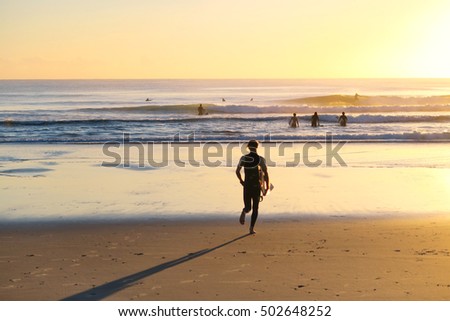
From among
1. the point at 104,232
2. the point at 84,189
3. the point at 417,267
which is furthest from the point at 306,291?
the point at 84,189

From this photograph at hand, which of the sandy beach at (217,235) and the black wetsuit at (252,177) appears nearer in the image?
the sandy beach at (217,235)

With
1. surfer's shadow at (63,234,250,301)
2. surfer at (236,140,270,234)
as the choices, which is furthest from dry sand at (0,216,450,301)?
surfer at (236,140,270,234)

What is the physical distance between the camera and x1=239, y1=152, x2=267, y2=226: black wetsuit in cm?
995

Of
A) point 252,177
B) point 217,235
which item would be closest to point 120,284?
point 217,235

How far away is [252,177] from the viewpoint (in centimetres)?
1001

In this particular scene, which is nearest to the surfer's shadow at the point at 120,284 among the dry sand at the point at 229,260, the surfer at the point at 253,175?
the dry sand at the point at 229,260

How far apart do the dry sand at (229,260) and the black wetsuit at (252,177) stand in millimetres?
485

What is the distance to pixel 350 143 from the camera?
26.7 metres

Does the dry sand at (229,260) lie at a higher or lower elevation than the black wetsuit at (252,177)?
lower

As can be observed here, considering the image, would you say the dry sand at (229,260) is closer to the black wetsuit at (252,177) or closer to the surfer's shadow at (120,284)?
the surfer's shadow at (120,284)

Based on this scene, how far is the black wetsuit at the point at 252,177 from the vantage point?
32.7 feet

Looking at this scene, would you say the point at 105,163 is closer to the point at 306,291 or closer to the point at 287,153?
the point at 287,153

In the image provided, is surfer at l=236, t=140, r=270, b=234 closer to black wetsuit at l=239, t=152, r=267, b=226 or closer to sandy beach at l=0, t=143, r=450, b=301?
black wetsuit at l=239, t=152, r=267, b=226

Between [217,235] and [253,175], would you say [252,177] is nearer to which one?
[253,175]
